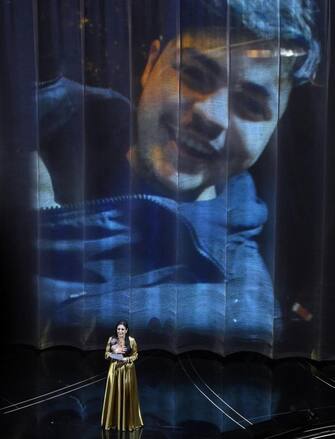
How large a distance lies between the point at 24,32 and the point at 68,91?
0.43m

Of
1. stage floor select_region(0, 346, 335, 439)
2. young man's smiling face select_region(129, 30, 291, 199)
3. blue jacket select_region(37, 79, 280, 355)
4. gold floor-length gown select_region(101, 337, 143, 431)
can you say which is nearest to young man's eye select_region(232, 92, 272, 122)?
young man's smiling face select_region(129, 30, 291, 199)

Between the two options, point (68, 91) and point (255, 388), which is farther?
point (68, 91)

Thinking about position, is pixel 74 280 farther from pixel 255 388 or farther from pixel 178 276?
pixel 255 388

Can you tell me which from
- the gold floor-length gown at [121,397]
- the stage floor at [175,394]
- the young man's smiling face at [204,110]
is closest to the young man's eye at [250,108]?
the young man's smiling face at [204,110]

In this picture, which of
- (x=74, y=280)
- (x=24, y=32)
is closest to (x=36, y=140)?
(x=24, y=32)

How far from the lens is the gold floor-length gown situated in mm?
2793

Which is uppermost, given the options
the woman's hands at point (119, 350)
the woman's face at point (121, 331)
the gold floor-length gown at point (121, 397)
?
the woman's face at point (121, 331)

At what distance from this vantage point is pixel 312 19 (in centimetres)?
356

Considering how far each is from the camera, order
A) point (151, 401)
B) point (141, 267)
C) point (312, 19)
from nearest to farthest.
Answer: point (151, 401) → point (312, 19) → point (141, 267)

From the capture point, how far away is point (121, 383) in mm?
2789

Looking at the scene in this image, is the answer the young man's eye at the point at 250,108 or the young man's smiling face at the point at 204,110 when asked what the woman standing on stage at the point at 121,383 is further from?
the young man's eye at the point at 250,108

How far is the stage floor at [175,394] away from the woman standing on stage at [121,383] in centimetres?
7

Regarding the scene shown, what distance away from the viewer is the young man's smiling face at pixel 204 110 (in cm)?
361

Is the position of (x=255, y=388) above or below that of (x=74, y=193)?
below
